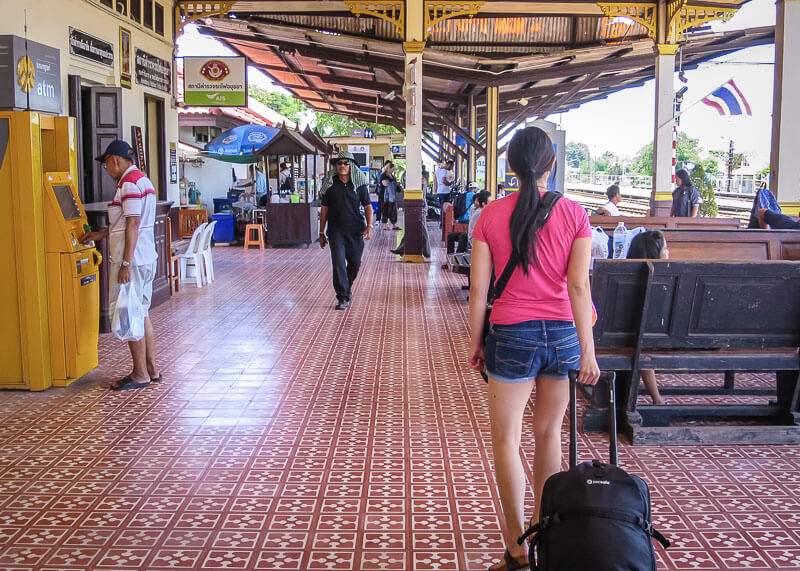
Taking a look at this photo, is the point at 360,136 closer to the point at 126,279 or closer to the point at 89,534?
the point at 126,279

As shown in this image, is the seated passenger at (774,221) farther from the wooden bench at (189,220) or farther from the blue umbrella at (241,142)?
the blue umbrella at (241,142)

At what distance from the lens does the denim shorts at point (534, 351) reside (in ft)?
9.75

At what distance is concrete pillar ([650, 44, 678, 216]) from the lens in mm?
12852

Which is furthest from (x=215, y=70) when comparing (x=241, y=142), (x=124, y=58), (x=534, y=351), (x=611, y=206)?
(x=534, y=351)

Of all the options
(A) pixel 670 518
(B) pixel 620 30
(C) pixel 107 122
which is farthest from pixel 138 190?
(B) pixel 620 30

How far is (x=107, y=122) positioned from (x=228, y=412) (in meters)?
4.51

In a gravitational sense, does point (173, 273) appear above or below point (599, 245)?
below

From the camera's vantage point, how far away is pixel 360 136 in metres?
32.1

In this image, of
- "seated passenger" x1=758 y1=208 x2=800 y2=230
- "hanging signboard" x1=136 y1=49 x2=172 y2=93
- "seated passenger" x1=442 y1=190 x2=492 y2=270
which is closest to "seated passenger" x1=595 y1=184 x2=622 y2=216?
"seated passenger" x1=442 y1=190 x2=492 y2=270

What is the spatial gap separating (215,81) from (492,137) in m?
7.28

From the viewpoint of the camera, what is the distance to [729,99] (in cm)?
1989

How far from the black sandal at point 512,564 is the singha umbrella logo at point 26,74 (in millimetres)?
4470

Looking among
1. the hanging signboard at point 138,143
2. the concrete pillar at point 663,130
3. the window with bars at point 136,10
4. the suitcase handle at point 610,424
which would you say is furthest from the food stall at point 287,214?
the suitcase handle at point 610,424

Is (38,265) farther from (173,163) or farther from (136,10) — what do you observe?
(173,163)
